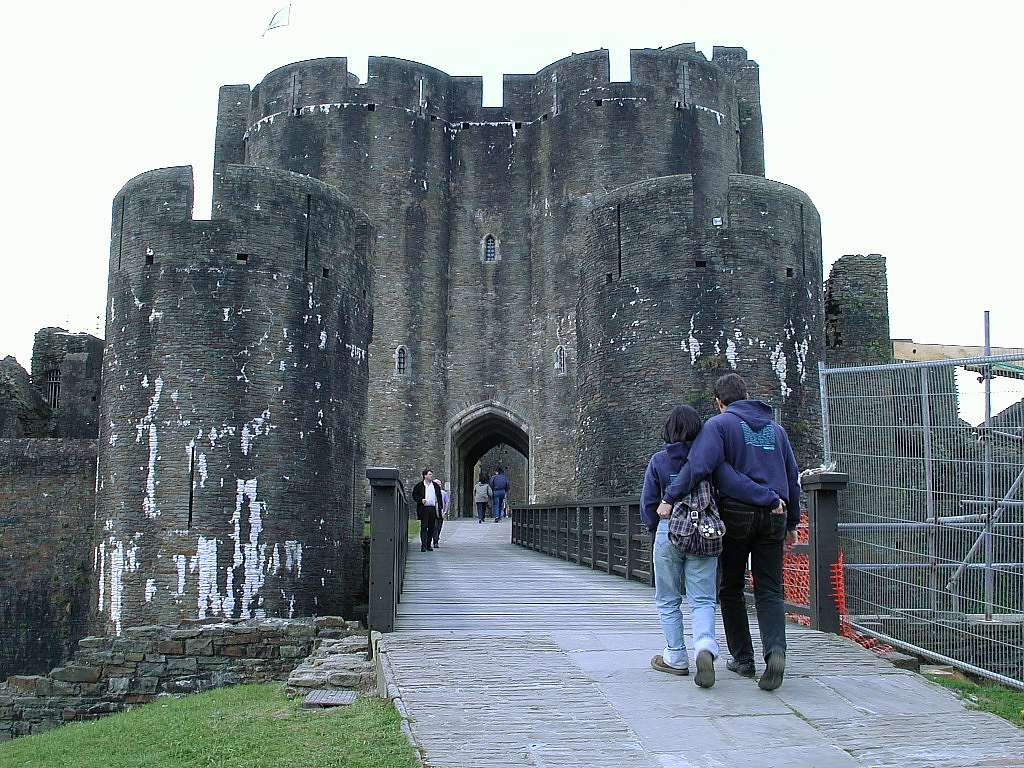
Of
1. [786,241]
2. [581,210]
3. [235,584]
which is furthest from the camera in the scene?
[581,210]

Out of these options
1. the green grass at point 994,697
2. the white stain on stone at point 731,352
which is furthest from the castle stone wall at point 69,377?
the green grass at point 994,697

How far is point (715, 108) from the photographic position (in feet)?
88.1

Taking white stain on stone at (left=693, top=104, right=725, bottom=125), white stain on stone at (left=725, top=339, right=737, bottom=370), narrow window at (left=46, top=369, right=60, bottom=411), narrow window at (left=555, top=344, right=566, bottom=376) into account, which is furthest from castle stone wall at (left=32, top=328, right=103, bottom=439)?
white stain on stone at (left=693, top=104, right=725, bottom=125)

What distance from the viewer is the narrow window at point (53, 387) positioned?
2566 cm

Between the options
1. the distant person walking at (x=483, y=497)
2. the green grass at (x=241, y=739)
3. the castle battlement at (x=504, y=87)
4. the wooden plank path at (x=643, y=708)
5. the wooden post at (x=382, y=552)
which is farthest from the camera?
the castle battlement at (x=504, y=87)

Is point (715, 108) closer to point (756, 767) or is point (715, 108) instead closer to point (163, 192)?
point (163, 192)

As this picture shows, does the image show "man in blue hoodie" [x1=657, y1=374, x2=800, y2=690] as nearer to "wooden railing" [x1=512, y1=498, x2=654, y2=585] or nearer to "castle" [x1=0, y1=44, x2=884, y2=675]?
"wooden railing" [x1=512, y1=498, x2=654, y2=585]

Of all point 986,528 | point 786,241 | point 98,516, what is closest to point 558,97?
point 786,241

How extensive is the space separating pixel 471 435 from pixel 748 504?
23818 mm

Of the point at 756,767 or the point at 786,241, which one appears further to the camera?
the point at 786,241

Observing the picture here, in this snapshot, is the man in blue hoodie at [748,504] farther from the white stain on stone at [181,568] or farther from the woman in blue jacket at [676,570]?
the white stain on stone at [181,568]

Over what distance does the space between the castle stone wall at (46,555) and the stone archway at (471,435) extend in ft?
33.8

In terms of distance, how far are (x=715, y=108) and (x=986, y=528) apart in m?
20.7

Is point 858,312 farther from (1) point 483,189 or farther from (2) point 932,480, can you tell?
(2) point 932,480
